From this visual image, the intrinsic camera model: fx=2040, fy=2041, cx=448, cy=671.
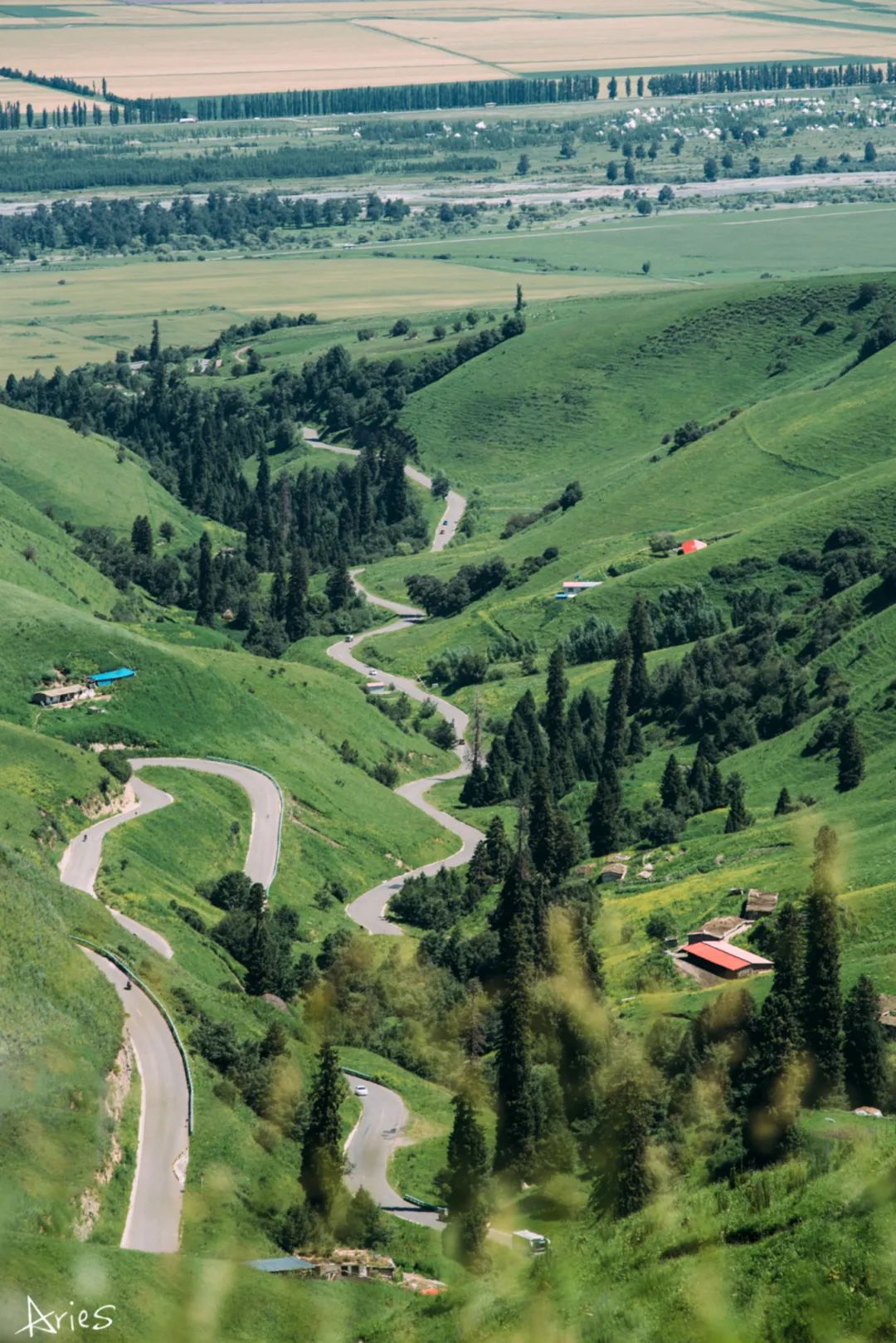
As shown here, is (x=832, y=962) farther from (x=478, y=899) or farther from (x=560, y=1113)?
(x=478, y=899)

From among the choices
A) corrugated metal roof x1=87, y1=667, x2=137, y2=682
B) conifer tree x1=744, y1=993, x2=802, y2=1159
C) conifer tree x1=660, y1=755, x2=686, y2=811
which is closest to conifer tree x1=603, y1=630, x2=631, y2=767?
conifer tree x1=660, y1=755, x2=686, y2=811

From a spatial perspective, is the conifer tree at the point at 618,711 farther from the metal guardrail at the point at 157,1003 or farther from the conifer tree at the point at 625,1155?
the conifer tree at the point at 625,1155

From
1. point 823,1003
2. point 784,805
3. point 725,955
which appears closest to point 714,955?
point 725,955

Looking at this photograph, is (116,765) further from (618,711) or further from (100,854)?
(618,711)

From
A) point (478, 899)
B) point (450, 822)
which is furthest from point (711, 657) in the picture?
point (478, 899)

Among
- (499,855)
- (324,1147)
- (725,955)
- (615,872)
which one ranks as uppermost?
(324,1147)

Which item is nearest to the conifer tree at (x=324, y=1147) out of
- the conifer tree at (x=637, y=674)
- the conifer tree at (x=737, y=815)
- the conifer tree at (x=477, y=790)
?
the conifer tree at (x=737, y=815)
